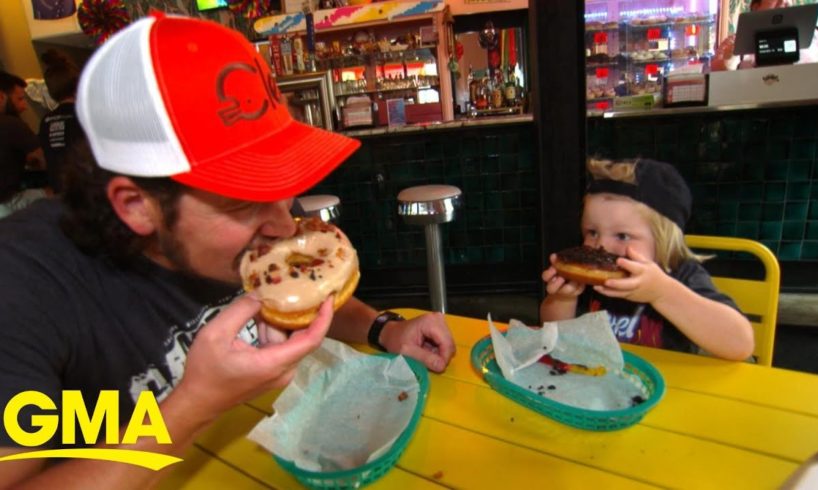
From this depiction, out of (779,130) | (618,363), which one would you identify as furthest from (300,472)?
(779,130)

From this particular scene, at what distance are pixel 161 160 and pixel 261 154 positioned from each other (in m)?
0.19

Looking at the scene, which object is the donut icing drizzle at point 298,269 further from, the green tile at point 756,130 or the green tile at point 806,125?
the green tile at point 806,125

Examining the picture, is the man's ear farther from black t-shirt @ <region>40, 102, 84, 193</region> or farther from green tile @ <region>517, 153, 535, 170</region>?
green tile @ <region>517, 153, 535, 170</region>

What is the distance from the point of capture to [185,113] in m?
0.92

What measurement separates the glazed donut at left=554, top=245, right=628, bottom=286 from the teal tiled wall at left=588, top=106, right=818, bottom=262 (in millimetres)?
2208

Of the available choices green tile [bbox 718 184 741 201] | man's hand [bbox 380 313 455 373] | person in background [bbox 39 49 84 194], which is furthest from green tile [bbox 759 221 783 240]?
person in background [bbox 39 49 84 194]

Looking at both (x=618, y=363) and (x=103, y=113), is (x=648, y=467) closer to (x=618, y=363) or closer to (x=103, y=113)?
(x=618, y=363)

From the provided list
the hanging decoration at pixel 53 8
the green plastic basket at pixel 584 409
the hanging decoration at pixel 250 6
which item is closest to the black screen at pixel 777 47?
the green plastic basket at pixel 584 409

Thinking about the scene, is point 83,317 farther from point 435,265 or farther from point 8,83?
point 8,83

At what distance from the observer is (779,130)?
3.28 m

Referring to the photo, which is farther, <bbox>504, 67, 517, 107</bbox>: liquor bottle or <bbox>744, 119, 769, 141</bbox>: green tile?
<bbox>504, 67, 517, 107</bbox>: liquor bottle

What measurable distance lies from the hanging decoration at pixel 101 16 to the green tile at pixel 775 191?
19.7 ft

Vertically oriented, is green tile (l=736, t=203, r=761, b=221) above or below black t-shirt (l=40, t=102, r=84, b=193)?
below

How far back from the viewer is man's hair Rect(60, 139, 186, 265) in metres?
1.12
